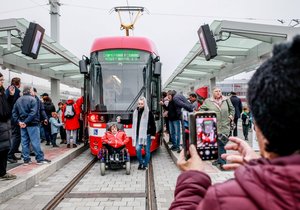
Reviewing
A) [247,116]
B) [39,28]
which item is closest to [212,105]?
[39,28]

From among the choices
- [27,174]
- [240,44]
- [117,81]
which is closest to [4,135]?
[27,174]

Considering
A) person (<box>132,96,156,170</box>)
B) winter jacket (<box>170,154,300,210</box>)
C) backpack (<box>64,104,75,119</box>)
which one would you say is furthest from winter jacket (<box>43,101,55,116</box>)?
winter jacket (<box>170,154,300,210</box>)

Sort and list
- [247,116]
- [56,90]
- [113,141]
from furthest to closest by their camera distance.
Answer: [56,90] < [247,116] < [113,141]

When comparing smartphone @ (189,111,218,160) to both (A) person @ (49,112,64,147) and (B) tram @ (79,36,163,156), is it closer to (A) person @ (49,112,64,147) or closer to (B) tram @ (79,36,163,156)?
(B) tram @ (79,36,163,156)

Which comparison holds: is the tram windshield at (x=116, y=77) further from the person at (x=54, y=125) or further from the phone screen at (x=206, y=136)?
the phone screen at (x=206, y=136)

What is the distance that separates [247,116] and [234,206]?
43.2 feet

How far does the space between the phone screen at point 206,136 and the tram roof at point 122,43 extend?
7.92 metres

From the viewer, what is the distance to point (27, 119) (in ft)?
23.9

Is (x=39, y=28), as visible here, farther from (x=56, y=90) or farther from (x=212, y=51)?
(x=56, y=90)

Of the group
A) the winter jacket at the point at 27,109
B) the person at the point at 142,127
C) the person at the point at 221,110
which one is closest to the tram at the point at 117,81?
the person at the point at 142,127

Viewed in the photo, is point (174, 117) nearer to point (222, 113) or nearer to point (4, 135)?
point (222, 113)

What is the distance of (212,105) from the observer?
6812 mm

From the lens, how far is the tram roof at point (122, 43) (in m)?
9.54

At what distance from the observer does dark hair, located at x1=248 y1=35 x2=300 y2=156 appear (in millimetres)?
960
